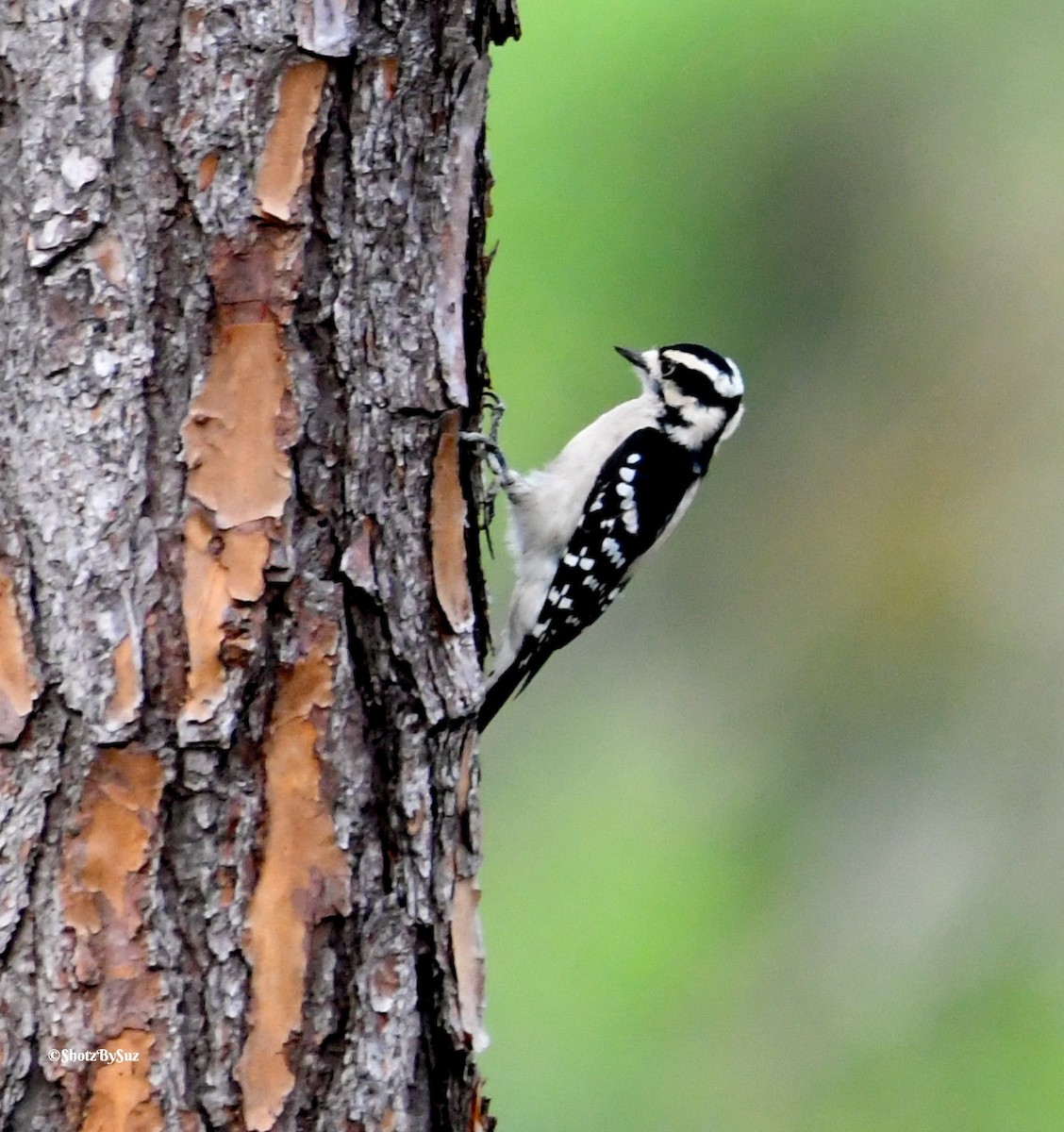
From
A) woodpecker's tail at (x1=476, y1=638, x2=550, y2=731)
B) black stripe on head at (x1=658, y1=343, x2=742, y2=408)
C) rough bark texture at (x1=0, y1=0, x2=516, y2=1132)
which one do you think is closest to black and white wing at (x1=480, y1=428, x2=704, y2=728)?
woodpecker's tail at (x1=476, y1=638, x2=550, y2=731)

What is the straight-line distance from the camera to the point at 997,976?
4.35m

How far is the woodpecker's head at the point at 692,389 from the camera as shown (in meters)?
3.84

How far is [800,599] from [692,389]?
1089 mm

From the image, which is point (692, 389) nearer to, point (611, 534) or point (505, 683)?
point (611, 534)

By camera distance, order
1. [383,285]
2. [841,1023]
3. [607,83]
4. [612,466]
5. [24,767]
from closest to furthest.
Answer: [24,767] → [383,285] → [612,466] → [607,83] → [841,1023]

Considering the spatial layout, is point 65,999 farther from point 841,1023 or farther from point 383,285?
point 841,1023

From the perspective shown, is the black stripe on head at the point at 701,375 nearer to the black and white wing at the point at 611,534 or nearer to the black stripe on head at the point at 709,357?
the black stripe on head at the point at 709,357

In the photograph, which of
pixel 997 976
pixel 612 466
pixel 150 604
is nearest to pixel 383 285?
pixel 150 604

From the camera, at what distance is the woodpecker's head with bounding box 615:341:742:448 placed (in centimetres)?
384

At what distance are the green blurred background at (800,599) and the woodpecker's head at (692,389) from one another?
381 millimetres

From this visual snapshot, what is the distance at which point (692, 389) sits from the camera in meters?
3.91

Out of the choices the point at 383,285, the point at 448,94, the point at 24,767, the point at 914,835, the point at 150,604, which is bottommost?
the point at 24,767

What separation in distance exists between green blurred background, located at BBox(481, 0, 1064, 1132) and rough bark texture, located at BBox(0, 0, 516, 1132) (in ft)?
7.88

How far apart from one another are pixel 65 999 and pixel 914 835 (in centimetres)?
341
